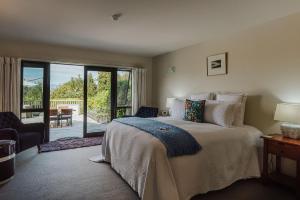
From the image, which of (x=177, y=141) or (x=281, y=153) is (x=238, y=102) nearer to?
(x=281, y=153)

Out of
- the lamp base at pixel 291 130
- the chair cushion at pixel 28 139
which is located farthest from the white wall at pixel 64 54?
the lamp base at pixel 291 130

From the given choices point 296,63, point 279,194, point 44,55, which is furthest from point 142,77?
point 279,194

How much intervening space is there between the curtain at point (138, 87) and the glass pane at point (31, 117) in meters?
2.37

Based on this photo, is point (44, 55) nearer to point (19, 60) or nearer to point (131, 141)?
point (19, 60)

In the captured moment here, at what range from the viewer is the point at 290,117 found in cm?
237

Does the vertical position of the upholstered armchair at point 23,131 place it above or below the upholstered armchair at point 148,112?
below

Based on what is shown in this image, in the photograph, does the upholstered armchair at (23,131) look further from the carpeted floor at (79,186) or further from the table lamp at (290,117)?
the table lamp at (290,117)

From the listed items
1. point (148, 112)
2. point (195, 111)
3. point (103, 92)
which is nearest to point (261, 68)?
point (195, 111)

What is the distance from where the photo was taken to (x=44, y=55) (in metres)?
4.45

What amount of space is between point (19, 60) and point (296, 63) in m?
5.09

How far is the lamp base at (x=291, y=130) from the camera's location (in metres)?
2.37

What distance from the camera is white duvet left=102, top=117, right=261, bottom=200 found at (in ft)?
6.37

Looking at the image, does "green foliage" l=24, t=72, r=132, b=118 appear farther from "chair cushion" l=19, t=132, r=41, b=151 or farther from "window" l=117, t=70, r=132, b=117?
"chair cushion" l=19, t=132, r=41, b=151

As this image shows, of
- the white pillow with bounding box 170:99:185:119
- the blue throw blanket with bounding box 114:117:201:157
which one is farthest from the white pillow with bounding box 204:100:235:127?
the blue throw blanket with bounding box 114:117:201:157
